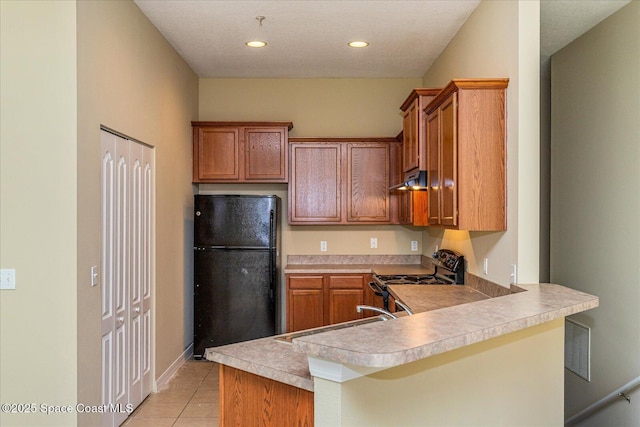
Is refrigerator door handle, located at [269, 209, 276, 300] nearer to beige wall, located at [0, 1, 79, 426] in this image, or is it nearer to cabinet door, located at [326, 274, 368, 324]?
cabinet door, located at [326, 274, 368, 324]

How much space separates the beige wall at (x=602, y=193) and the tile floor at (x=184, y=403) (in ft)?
10.1

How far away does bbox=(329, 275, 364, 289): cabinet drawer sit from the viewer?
5055mm

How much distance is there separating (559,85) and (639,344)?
2450 mm

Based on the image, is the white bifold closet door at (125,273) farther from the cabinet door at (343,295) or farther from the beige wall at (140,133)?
the cabinet door at (343,295)

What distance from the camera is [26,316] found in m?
2.60

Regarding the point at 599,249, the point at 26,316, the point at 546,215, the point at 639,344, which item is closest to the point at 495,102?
the point at 599,249

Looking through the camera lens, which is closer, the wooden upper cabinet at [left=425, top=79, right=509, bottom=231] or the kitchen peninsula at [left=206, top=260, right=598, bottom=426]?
the kitchen peninsula at [left=206, top=260, right=598, bottom=426]

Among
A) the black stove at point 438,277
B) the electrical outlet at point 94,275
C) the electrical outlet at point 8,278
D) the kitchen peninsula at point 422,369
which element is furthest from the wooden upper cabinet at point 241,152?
the kitchen peninsula at point 422,369

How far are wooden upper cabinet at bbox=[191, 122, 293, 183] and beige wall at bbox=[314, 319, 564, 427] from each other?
11.3ft

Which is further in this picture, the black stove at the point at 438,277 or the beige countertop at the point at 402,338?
the black stove at the point at 438,277

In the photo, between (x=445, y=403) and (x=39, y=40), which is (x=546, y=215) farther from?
(x=39, y=40)

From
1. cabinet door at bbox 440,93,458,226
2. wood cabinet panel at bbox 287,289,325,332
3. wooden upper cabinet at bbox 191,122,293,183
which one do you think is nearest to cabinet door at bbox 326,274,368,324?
wood cabinet panel at bbox 287,289,325,332

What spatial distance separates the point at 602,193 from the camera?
3.96 meters

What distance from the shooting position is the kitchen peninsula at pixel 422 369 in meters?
1.48
